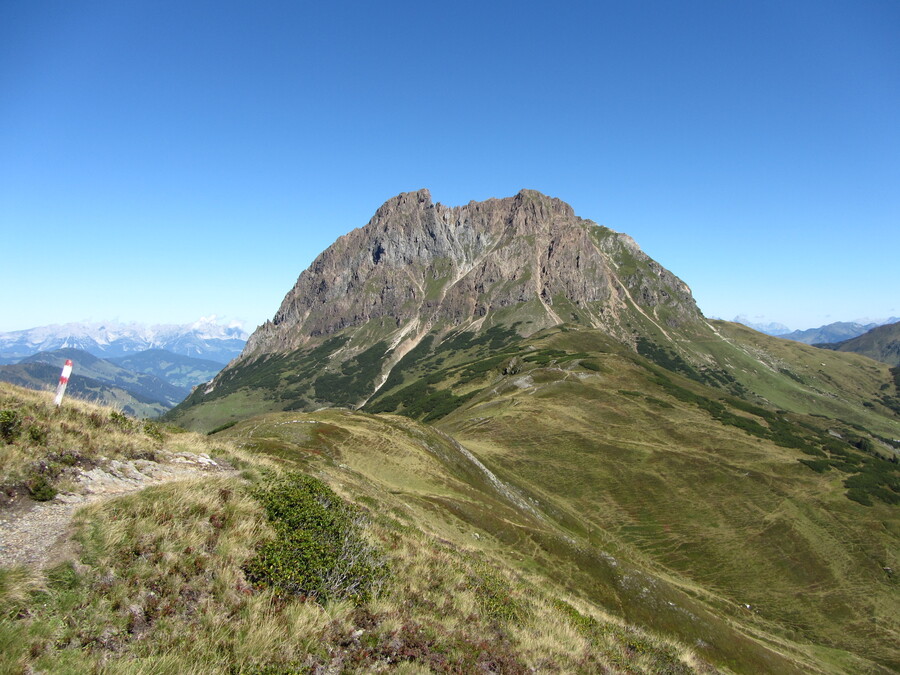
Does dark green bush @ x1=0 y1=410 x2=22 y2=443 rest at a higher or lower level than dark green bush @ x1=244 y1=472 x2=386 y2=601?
higher

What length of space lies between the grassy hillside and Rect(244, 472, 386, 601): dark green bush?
0.05 metres

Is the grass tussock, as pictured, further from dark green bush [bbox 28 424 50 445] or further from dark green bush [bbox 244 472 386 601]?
Result: dark green bush [bbox 28 424 50 445]

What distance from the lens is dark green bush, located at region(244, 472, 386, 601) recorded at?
11.4m

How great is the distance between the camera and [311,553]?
12305 millimetres

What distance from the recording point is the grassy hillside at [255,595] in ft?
26.4

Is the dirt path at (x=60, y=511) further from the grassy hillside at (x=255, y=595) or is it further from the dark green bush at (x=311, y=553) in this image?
the dark green bush at (x=311, y=553)

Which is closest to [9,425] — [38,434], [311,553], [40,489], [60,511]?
[38,434]

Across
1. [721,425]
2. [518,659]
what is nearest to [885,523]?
[721,425]

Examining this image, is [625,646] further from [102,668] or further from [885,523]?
[885,523]

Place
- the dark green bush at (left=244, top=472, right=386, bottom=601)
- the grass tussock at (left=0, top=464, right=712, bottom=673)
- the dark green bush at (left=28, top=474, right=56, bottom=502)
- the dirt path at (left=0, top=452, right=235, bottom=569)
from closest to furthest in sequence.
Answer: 1. the grass tussock at (left=0, top=464, right=712, bottom=673)
2. the dirt path at (left=0, top=452, right=235, bottom=569)
3. the dark green bush at (left=28, top=474, right=56, bottom=502)
4. the dark green bush at (left=244, top=472, right=386, bottom=601)

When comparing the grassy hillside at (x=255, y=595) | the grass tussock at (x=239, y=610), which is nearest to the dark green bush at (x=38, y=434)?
the grassy hillside at (x=255, y=595)

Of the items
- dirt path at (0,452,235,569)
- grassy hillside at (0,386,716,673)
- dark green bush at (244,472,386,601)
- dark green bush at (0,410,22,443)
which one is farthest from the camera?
dark green bush at (0,410,22,443)

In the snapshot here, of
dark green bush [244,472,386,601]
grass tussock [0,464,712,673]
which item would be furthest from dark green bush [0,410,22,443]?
dark green bush [244,472,386,601]

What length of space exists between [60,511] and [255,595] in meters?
5.60
